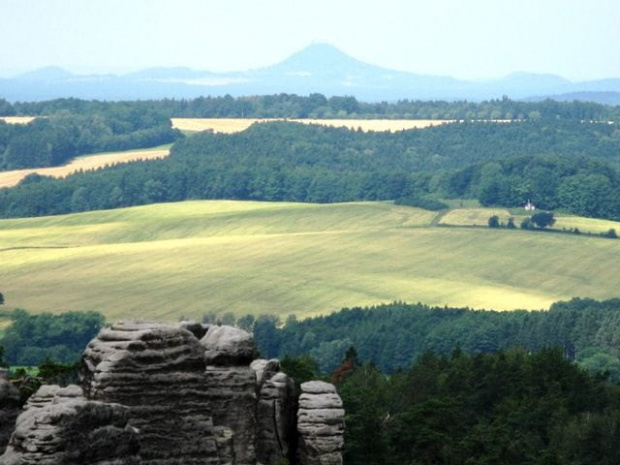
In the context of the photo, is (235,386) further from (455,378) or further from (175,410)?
(455,378)

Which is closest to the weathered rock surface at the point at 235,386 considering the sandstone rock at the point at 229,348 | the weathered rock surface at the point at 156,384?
the sandstone rock at the point at 229,348

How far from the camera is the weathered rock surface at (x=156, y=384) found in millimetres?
37281

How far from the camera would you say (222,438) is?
4019cm

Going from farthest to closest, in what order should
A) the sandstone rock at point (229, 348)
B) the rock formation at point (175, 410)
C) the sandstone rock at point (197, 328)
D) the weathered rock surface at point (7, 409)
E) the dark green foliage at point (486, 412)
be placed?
the dark green foliage at point (486, 412)
the sandstone rock at point (197, 328)
the sandstone rock at point (229, 348)
the weathered rock surface at point (7, 409)
the rock formation at point (175, 410)

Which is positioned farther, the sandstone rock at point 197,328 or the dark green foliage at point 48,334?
the dark green foliage at point 48,334

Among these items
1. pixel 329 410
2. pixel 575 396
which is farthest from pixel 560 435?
pixel 329 410

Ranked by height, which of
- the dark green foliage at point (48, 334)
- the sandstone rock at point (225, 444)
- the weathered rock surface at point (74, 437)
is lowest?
the dark green foliage at point (48, 334)

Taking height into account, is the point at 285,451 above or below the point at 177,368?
below

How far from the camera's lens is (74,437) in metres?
31.4

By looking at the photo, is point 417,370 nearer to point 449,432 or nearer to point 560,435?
point 560,435

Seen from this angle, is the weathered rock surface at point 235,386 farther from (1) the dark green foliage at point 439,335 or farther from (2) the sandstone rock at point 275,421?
(1) the dark green foliage at point 439,335

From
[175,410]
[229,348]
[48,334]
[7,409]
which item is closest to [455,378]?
[229,348]

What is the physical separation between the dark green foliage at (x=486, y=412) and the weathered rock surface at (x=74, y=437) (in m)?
30.4

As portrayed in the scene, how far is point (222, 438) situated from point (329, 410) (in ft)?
30.2
